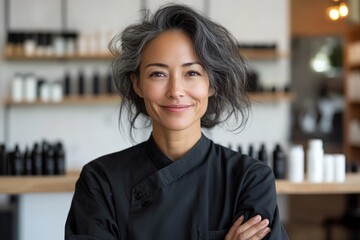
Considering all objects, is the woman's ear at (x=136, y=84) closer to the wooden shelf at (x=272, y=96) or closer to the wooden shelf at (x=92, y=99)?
the wooden shelf at (x=92, y=99)

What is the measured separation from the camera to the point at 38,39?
4949mm

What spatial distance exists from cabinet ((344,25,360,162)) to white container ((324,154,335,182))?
350 cm

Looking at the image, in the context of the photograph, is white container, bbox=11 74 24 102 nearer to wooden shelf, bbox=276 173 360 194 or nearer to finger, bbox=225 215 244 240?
wooden shelf, bbox=276 173 360 194

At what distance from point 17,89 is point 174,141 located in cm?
350

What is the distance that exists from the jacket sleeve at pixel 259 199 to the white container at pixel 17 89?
3.59 metres

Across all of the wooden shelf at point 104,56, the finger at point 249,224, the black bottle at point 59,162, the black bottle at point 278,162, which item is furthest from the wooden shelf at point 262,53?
the finger at point 249,224

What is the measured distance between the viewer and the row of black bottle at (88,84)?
500 centimetres

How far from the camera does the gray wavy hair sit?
1557mm

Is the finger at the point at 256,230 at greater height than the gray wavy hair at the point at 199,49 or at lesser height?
lesser

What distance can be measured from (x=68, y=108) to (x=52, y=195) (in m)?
1.25

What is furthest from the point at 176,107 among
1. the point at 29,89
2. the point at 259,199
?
the point at 29,89

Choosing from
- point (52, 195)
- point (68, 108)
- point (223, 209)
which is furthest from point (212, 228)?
point (68, 108)

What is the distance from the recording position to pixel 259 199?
1.56m

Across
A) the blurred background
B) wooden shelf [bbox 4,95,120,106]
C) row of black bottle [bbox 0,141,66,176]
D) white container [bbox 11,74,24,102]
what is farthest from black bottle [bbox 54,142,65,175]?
white container [bbox 11,74,24,102]
